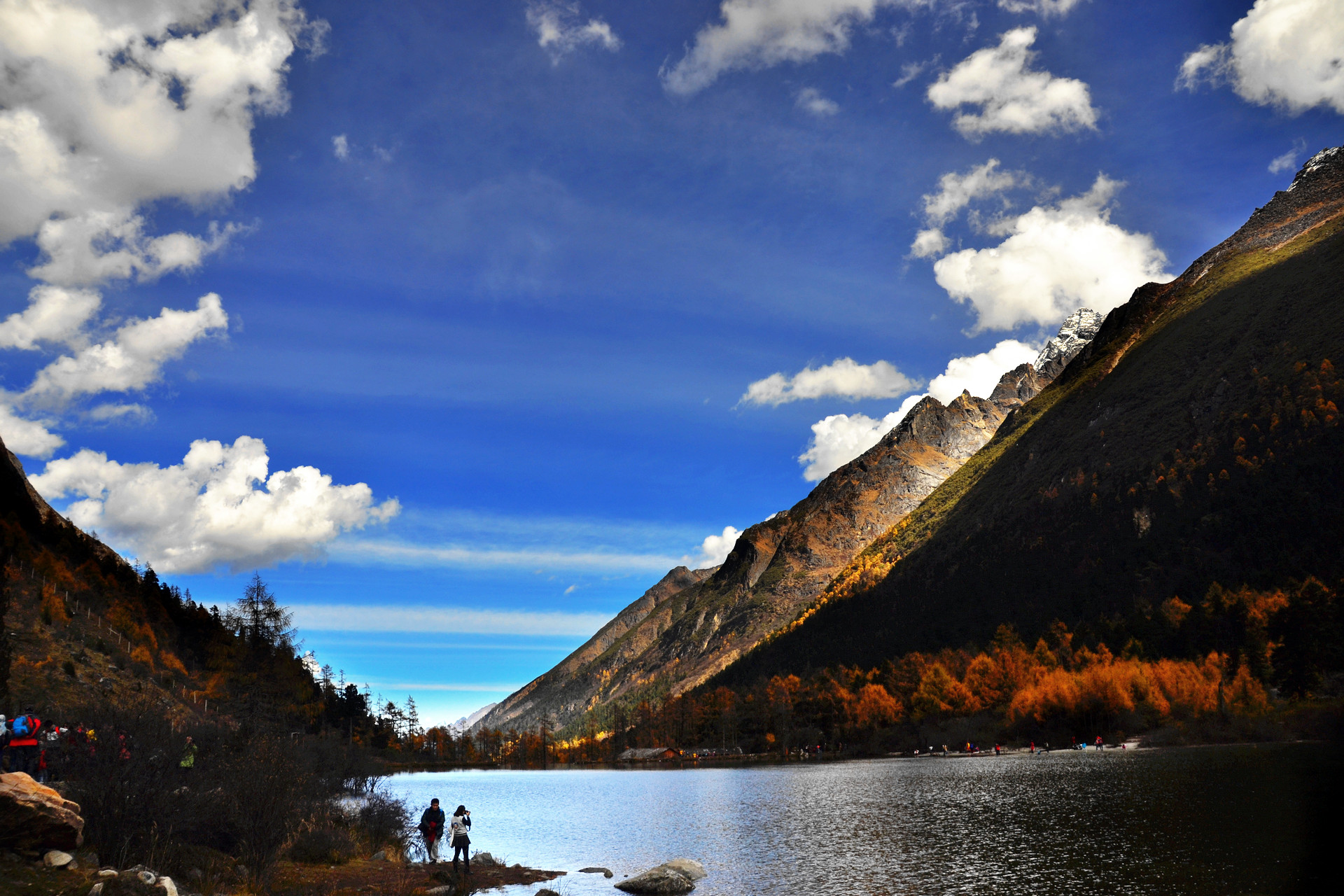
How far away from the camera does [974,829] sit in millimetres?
52000

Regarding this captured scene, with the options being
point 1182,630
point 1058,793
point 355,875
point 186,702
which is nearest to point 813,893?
point 355,875

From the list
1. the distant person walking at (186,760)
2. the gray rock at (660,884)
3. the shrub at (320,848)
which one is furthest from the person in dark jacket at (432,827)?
the distant person walking at (186,760)

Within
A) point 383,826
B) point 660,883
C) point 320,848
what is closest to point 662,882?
point 660,883

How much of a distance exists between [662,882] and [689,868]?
4.14 m

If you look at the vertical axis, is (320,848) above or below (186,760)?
below

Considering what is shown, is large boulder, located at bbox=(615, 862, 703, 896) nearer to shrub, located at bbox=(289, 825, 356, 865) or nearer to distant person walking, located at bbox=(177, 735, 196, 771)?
shrub, located at bbox=(289, 825, 356, 865)

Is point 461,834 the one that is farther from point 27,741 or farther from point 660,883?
point 27,741

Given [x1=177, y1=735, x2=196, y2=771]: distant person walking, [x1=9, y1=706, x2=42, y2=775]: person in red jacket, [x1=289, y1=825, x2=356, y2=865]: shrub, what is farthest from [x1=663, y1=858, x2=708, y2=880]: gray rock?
[x1=9, y1=706, x2=42, y2=775]: person in red jacket

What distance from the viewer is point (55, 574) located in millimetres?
112625

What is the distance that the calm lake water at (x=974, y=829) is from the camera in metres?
36.0

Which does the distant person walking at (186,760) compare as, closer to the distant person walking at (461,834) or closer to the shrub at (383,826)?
the distant person walking at (461,834)

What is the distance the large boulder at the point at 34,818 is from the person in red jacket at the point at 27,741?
10.0m

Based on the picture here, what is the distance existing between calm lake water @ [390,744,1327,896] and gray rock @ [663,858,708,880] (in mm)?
689

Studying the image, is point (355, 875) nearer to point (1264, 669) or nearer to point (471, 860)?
point (471, 860)
